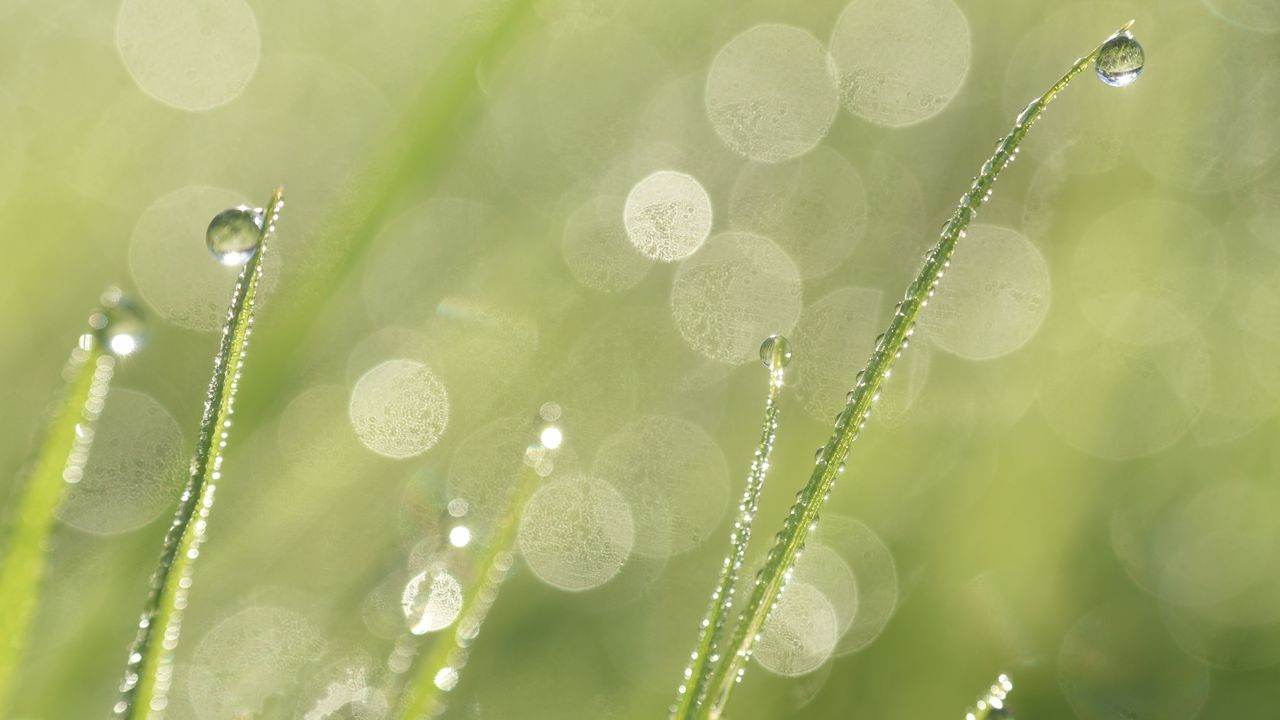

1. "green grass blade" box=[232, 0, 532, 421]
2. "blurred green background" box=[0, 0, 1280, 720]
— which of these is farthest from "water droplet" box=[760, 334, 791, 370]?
"green grass blade" box=[232, 0, 532, 421]

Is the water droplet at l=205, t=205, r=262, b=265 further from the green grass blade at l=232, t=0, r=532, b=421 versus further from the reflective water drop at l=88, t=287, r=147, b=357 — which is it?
the green grass blade at l=232, t=0, r=532, b=421

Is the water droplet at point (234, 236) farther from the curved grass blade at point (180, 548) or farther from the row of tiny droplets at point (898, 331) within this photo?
the row of tiny droplets at point (898, 331)

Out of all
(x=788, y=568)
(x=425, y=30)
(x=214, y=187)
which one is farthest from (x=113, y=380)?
(x=788, y=568)

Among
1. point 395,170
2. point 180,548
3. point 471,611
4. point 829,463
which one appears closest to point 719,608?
point 829,463

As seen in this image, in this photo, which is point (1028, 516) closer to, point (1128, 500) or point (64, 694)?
point (1128, 500)

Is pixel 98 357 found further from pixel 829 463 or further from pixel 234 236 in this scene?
pixel 829 463

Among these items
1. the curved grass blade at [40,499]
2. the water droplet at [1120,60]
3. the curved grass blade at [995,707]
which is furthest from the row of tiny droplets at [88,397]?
the water droplet at [1120,60]
